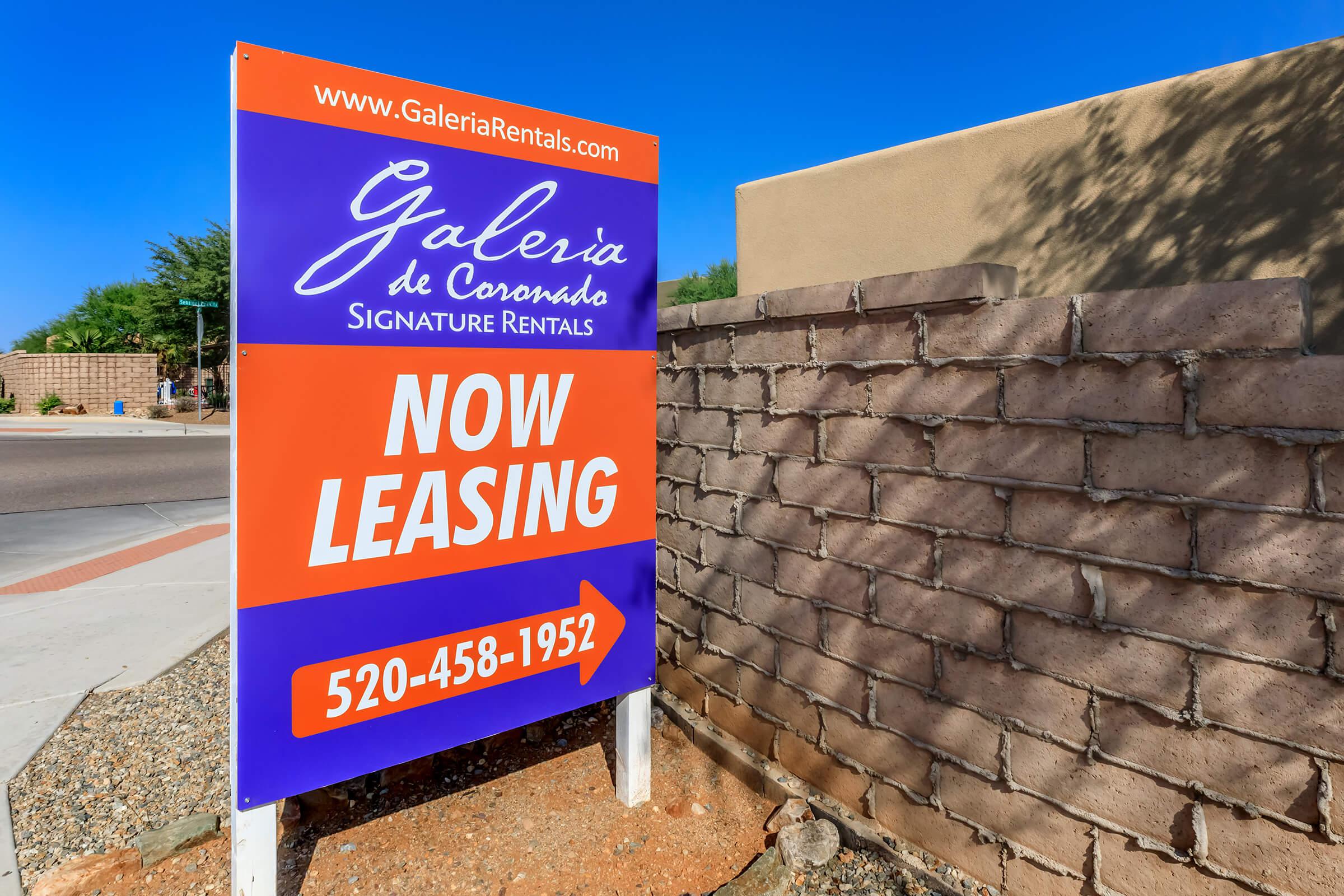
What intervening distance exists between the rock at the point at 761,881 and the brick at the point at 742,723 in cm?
68

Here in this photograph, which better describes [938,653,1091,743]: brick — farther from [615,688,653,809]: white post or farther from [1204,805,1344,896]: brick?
[615,688,653,809]: white post

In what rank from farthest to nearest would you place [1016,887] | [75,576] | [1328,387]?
[75,576], [1016,887], [1328,387]

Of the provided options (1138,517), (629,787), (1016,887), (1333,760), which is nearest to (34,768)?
(629,787)

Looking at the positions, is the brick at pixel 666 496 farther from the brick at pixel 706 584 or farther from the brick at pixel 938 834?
the brick at pixel 938 834

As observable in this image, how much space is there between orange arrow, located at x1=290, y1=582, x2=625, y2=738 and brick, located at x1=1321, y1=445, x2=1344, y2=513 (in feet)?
7.85

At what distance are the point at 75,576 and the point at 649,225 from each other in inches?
249

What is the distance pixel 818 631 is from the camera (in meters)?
3.11

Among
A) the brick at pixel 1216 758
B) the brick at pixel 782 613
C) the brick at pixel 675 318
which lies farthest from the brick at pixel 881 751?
the brick at pixel 675 318

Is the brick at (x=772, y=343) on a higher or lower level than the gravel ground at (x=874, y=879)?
higher

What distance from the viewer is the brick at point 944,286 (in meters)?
2.48

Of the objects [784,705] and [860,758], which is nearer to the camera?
[860,758]

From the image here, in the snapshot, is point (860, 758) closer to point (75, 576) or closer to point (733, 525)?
point (733, 525)

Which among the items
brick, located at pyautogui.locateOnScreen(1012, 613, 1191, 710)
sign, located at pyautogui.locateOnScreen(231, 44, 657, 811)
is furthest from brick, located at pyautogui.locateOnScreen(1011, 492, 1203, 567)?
sign, located at pyautogui.locateOnScreen(231, 44, 657, 811)

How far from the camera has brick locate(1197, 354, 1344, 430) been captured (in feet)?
5.99
